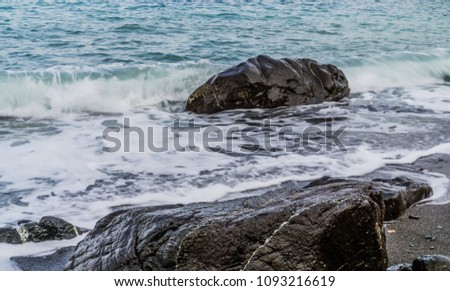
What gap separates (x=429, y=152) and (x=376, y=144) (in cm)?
54

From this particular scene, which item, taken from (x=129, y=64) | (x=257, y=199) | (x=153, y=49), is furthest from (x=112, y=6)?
(x=257, y=199)

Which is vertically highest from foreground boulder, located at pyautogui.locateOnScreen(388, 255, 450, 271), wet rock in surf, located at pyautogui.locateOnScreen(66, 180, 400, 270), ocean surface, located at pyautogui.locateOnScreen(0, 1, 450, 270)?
wet rock in surf, located at pyautogui.locateOnScreen(66, 180, 400, 270)

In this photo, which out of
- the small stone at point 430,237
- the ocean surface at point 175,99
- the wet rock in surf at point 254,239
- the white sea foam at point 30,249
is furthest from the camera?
the ocean surface at point 175,99

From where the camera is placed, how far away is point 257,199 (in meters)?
3.33

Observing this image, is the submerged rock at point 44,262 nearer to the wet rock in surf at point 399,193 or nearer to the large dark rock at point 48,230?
the large dark rock at point 48,230

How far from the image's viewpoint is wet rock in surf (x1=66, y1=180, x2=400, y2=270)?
283 cm

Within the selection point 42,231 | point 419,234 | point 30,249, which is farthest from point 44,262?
point 419,234

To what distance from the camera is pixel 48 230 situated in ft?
12.9

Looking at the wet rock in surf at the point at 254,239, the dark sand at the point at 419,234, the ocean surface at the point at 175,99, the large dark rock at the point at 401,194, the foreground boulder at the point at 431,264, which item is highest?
the wet rock in surf at the point at 254,239

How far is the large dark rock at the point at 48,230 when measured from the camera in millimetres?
3883

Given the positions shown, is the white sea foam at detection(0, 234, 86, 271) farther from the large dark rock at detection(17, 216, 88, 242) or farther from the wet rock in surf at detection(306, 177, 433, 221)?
the wet rock in surf at detection(306, 177, 433, 221)

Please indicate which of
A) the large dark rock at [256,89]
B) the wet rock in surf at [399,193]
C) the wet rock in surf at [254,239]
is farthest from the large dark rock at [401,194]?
the large dark rock at [256,89]

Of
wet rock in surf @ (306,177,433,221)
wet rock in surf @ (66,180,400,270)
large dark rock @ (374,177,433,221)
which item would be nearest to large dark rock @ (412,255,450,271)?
wet rock in surf @ (66,180,400,270)

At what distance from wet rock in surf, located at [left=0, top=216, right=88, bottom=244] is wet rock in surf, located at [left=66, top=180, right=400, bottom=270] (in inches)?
31.1
